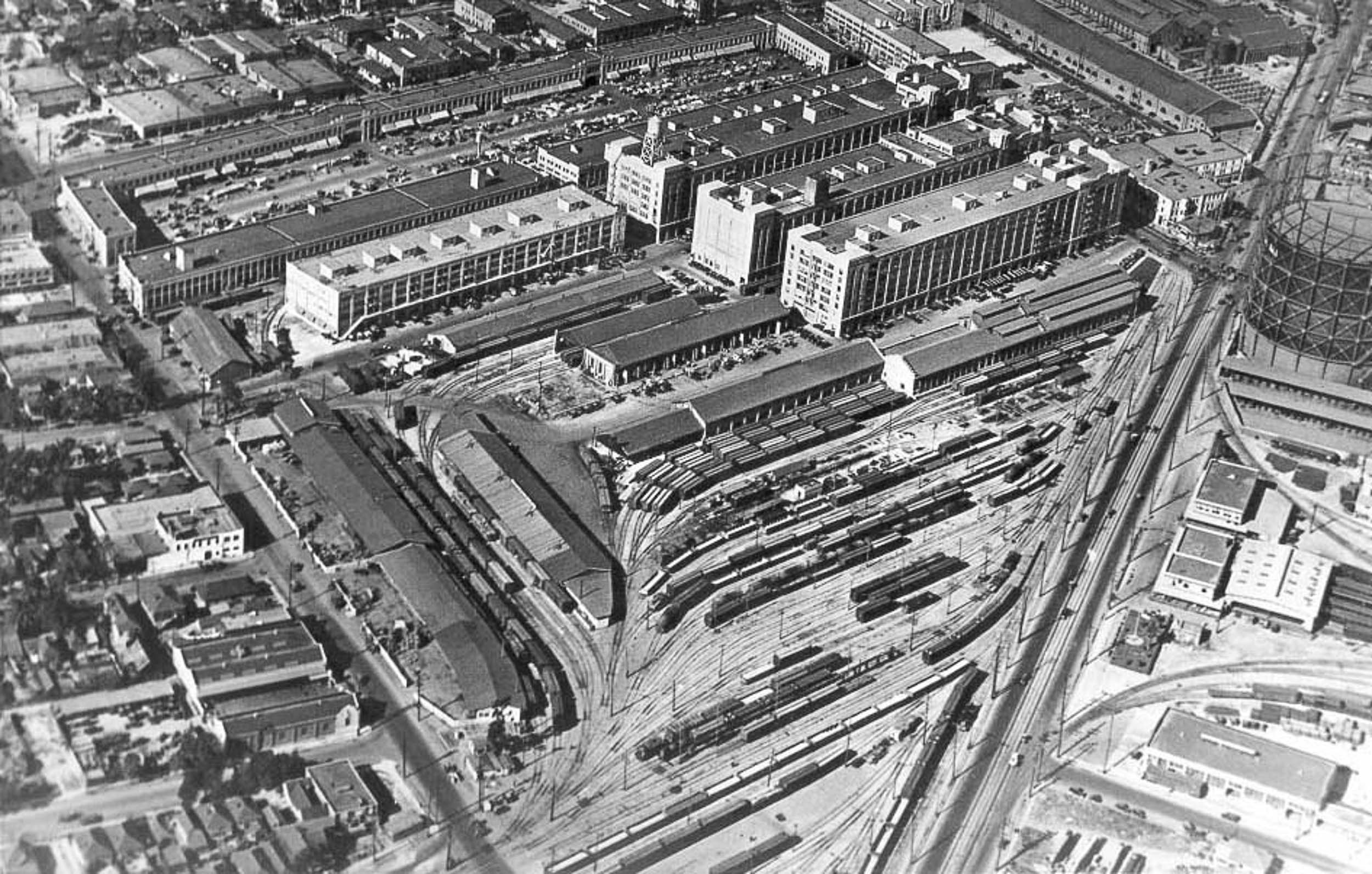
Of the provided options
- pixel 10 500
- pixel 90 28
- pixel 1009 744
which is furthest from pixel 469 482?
pixel 90 28

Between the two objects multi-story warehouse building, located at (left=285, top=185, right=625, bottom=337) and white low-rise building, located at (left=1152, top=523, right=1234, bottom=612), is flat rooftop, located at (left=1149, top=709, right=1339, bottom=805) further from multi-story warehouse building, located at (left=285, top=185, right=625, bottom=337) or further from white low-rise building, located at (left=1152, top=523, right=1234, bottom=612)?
multi-story warehouse building, located at (left=285, top=185, right=625, bottom=337)

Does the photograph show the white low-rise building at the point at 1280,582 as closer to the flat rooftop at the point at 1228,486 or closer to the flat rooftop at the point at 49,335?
the flat rooftop at the point at 1228,486

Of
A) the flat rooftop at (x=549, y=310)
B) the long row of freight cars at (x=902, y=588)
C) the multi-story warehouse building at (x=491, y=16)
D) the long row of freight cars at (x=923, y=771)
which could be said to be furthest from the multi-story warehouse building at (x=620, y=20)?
the long row of freight cars at (x=923, y=771)

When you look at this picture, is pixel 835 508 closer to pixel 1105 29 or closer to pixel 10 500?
pixel 10 500

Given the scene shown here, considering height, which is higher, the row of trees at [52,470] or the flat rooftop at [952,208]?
the flat rooftop at [952,208]

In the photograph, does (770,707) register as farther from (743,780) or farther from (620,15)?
(620,15)

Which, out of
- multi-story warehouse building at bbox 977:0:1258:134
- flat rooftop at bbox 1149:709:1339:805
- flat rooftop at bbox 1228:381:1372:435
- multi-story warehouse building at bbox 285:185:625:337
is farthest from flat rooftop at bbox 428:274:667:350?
multi-story warehouse building at bbox 977:0:1258:134
